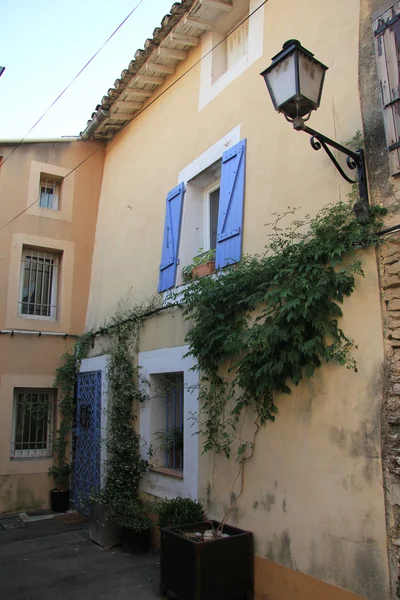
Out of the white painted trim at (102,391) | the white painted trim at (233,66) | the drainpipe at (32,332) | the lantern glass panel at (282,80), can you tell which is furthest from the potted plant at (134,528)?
the white painted trim at (233,66)

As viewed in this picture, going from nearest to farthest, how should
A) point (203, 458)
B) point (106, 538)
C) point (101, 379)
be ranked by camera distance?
point (203, 458), point (106, 538), point (101, 379)

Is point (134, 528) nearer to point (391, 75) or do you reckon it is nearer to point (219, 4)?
point (391, 75)

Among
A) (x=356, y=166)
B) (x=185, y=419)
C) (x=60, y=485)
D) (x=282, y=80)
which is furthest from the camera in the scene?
(x=60, y=485)

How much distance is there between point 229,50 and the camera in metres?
6.85

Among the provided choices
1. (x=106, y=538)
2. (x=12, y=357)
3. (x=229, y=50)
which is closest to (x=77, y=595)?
(x=106, y=538)

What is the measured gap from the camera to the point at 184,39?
710 cm

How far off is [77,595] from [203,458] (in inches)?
71.8

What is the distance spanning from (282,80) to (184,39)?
4031mm

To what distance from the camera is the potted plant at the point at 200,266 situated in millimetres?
6129

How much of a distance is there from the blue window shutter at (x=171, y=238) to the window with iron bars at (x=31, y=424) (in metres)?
3.74

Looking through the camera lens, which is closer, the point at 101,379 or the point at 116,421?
the point at 116,421

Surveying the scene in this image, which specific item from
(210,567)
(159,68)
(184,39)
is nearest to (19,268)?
(159,68)

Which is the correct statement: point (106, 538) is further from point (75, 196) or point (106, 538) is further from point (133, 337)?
point (75, 196)

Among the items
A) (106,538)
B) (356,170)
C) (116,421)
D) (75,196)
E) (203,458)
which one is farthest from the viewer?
(75,196)
